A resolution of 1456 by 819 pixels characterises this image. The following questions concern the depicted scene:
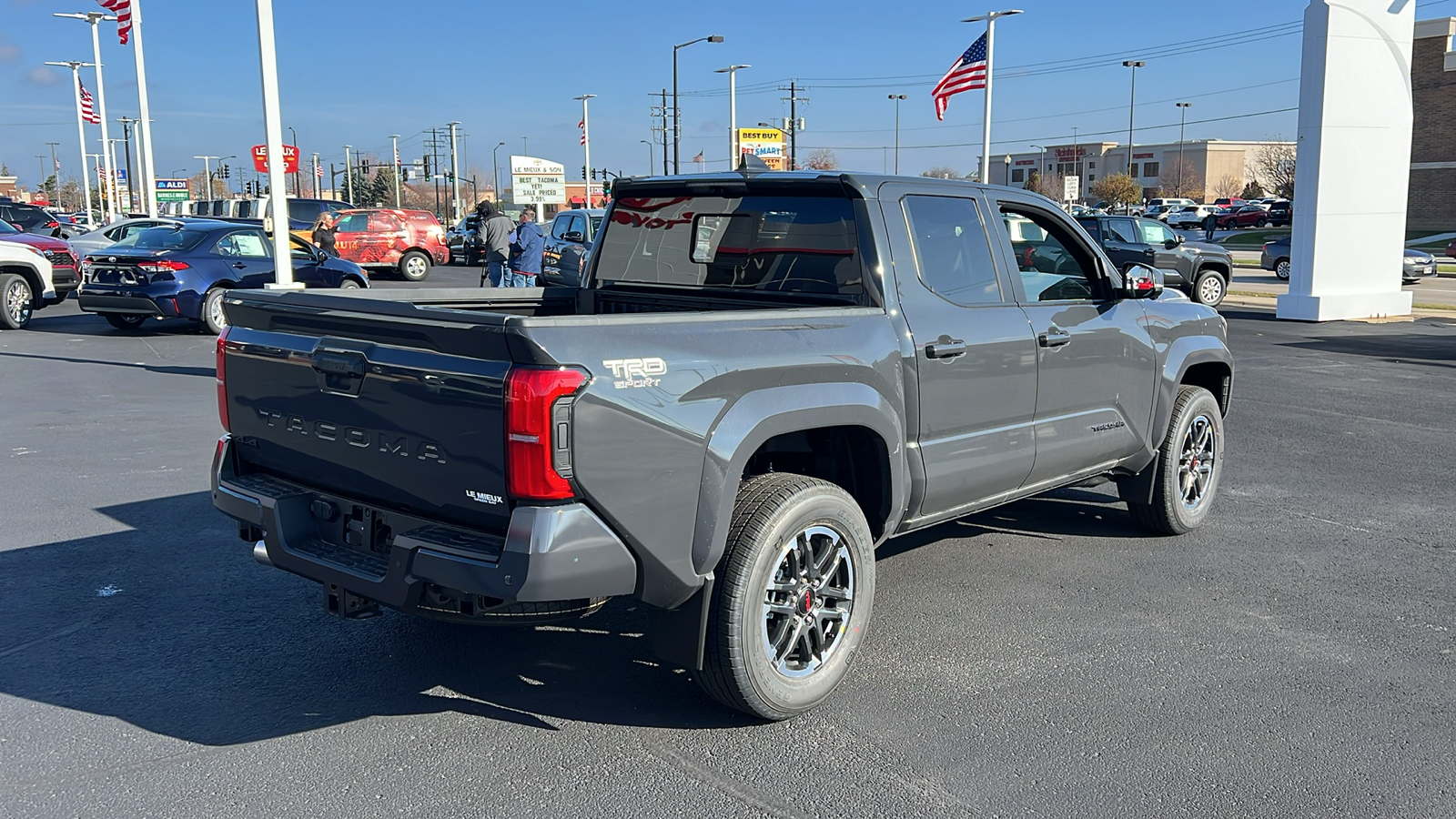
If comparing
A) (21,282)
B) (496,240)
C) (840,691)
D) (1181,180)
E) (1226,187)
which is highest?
(1181,180)

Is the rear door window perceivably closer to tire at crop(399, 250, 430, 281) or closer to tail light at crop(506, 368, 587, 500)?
tail light at crop(506, 368, 587, 500)

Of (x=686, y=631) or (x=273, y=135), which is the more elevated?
(x=273, y=135)

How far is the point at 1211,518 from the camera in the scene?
269 inches

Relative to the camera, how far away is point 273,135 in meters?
12.0

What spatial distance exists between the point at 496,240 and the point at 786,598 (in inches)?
471

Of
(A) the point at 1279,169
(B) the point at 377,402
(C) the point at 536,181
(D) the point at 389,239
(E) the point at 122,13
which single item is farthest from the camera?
(A) the point at 1279,169

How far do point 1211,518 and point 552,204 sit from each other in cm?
4702

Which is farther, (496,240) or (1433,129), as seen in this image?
(1433,129)

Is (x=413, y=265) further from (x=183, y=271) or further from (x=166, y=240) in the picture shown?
(x=183, y=271)

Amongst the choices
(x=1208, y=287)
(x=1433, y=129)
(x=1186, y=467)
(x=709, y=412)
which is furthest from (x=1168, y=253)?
(x=1433, y=129)

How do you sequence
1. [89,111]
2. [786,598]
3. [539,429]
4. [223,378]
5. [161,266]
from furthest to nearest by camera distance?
[89,111]
[161,266]
[223,378]
[786,598]
[539,429]

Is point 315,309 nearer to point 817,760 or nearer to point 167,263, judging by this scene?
point 817,760

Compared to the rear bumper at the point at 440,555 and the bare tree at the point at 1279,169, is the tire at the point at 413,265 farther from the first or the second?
the bare tree at the point at 1279,169

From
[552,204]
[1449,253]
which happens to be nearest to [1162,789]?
[1449,253]
